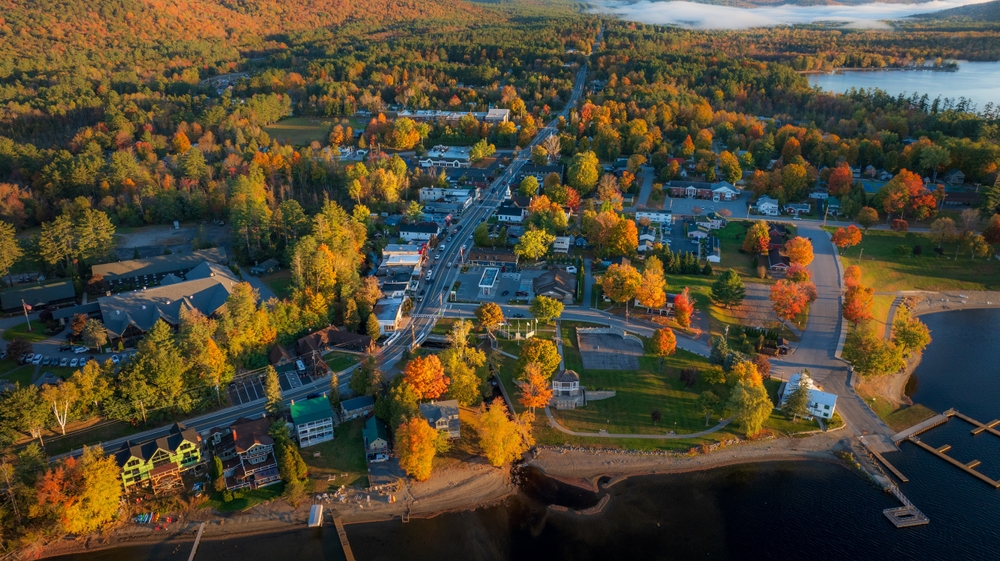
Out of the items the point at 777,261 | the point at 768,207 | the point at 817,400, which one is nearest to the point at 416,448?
the point at 817,400

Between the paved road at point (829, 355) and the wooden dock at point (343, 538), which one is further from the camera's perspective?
the paved road at point (829, 355)

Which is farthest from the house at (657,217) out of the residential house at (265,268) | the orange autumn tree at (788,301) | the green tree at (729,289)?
the residential house at (265,268)

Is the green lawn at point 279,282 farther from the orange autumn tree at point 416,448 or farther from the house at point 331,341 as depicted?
the orange autumn tree at point 416,448

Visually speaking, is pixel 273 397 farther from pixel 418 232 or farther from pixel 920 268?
pixel 920 268

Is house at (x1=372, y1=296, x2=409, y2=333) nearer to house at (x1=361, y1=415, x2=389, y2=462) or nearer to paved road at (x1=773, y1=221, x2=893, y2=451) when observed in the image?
house at (x1=361, y1=415, x2=389, y2=462)

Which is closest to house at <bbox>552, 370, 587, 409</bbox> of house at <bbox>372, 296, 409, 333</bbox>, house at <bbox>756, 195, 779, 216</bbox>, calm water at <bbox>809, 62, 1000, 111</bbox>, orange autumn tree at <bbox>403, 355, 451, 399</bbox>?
orange autumn tree at <bbox>403, 355, 451, 399</bbox>

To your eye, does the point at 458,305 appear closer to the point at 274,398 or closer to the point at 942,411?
the point at 274,398

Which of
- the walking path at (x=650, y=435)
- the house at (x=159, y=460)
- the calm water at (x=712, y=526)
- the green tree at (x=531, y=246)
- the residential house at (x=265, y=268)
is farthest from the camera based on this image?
the green tree at (x=531, y=246)
